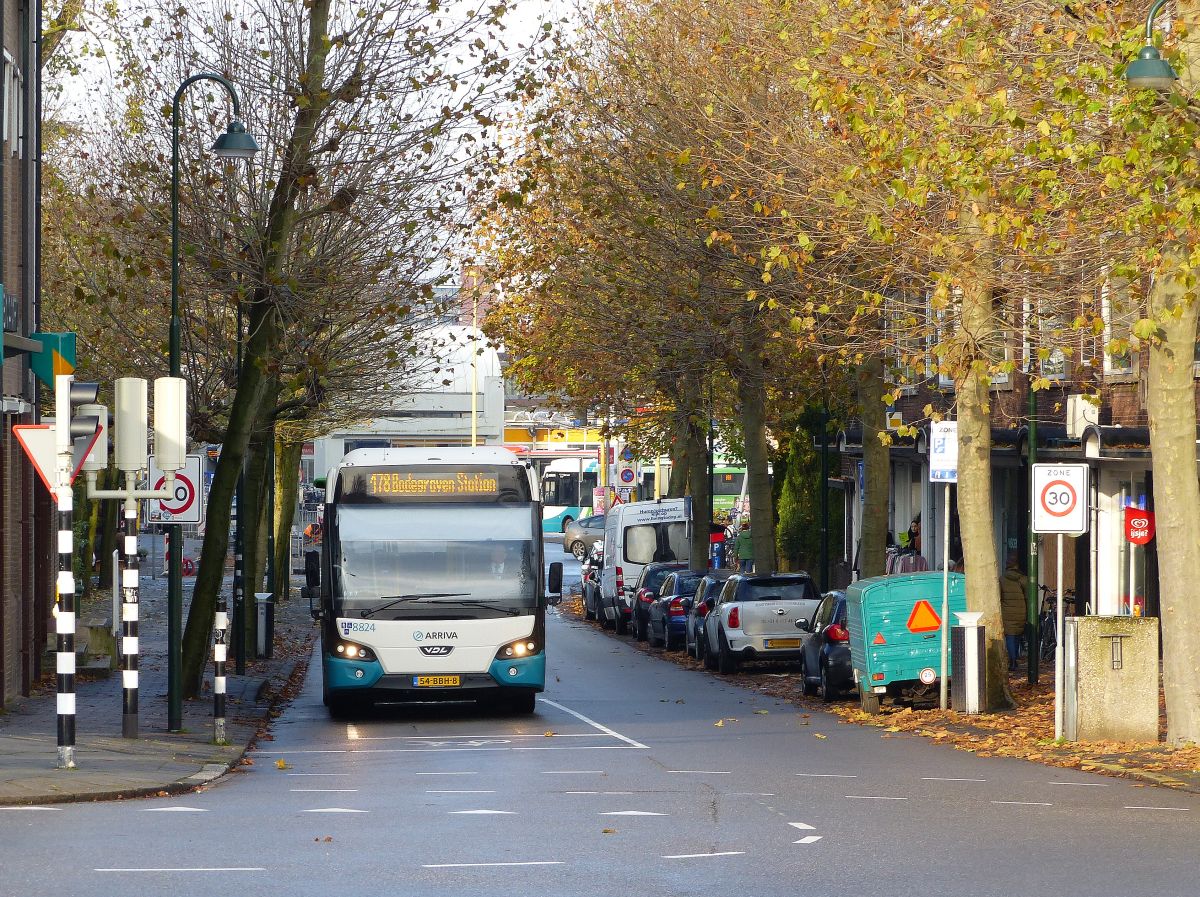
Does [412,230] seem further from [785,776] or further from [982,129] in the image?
[785,776]

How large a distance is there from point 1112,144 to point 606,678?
15.2 meters

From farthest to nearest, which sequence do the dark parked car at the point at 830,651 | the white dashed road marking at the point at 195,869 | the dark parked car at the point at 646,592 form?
the dark parked car at the point at 646,592 → the dark parked car at the point at 830,651 → the white dashed road marking at the point at 195,869

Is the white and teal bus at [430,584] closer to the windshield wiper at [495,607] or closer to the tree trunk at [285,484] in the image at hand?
the windshield wiper at [495,607]

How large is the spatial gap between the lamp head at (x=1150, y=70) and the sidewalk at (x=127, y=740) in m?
8.28

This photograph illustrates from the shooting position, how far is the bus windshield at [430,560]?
20.9 metres

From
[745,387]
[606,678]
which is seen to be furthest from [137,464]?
[745,387]

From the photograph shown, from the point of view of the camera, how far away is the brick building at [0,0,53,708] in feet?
69.2

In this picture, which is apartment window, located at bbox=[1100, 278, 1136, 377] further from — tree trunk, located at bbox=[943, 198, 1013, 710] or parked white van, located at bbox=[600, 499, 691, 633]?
parked white van, located at bbox=[600, 499, 691, 633]

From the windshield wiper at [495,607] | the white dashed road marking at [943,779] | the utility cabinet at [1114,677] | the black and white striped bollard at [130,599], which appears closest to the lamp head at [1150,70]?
the white dashed road marking at [943,779]

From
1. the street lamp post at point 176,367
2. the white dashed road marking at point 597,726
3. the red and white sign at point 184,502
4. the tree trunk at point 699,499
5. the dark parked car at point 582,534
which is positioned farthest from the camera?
the dark parked car at point 582,534

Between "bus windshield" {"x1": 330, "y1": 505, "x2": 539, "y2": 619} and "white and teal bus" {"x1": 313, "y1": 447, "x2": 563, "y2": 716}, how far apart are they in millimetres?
11

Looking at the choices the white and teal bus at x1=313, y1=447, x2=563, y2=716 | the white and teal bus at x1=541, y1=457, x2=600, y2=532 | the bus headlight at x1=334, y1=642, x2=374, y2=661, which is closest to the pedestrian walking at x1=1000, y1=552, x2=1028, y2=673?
the white and teal bus at x1=313, y1=447, x2=563, y2=716

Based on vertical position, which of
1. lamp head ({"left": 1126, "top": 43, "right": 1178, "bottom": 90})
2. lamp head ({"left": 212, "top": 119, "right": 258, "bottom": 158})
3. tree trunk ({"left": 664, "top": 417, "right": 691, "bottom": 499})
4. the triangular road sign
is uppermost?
lamp head ({"left": 212, "top": 119, "right": 258, "bottom": 158})

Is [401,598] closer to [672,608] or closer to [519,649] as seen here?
[519,649]
